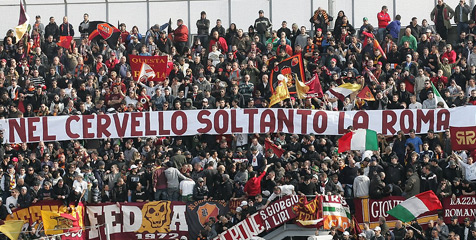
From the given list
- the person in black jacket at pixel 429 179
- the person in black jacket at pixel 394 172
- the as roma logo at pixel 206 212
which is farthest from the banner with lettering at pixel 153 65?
the person in black jacket at pixel 429 179

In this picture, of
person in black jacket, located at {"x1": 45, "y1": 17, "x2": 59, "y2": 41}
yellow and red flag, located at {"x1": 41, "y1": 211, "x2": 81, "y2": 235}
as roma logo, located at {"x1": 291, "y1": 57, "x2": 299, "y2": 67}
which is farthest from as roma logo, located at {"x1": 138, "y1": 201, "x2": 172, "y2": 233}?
person in black jacket, located at {"x1": 45, "y1": 17, "x2": 59, "y2": 41}

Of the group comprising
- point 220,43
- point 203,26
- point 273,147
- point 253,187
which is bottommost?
point 253,187

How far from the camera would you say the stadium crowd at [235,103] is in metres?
34.1

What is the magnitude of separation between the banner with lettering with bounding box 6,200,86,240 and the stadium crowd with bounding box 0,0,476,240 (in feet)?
0.69

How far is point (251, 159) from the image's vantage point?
35.8 meters

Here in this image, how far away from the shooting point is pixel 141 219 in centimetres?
3528

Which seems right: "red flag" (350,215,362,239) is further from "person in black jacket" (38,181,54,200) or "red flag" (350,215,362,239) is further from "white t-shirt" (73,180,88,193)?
"person in black jacket" (38,181,54,200)

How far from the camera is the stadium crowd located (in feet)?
112

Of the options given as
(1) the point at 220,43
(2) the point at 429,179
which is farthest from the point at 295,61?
(2) the point at 429,179

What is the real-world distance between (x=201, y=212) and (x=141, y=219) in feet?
5.29

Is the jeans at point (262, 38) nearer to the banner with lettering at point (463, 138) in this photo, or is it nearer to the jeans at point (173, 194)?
the jeans at point (173, 194)

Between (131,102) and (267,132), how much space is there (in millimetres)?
4212

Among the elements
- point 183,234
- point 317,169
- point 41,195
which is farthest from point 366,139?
point 41,195

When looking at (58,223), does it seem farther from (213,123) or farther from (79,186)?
(213,123)
